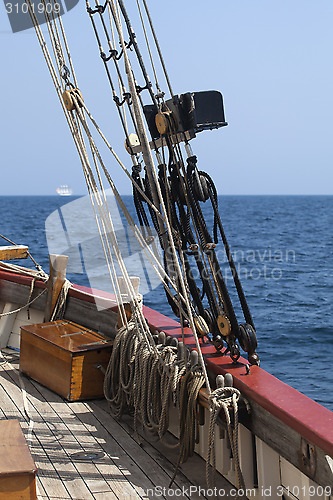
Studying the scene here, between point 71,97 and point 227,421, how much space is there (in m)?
1.94

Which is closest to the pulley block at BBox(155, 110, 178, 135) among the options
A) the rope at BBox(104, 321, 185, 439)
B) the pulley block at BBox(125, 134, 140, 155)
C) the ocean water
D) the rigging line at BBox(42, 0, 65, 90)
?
the pulley block at BBox(125, 134, 140, 155)

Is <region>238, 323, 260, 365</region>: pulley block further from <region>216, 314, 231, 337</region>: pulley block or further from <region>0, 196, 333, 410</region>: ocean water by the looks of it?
<region>0, 196, 333, 410</region>: ocean water

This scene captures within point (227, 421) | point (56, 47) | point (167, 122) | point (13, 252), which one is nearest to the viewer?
point (227, 421)

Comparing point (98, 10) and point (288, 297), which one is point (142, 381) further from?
point (288, 297)

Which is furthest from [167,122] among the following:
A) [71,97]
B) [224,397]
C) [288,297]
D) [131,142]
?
[288,297]

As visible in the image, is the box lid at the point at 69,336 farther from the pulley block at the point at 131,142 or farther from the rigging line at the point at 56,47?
the rigging line at the point at 56,47

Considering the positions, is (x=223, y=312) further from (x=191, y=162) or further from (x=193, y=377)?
(x=191, y=162)

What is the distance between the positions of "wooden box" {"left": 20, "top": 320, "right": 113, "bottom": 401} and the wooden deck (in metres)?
0.09

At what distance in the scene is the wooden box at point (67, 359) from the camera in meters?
3.70

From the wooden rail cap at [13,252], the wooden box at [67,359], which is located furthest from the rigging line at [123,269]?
the wooden rail cap at [13,252]

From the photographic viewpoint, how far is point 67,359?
12.1 feet

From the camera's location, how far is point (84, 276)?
17.7 metres

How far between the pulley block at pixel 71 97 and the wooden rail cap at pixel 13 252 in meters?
2.41

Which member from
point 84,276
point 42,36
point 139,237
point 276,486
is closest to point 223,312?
point 139,237
